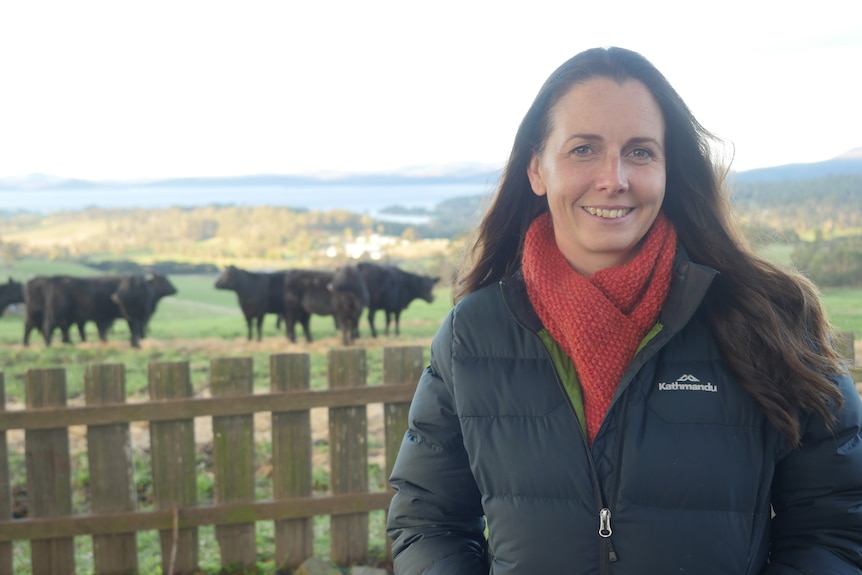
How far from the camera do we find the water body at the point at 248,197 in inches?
307

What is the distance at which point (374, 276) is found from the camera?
290 inches

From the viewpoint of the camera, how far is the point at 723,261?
5.53 ft

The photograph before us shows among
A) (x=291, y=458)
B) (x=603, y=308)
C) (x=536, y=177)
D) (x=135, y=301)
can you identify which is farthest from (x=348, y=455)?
(x=135, y=301)

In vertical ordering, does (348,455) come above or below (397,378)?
below

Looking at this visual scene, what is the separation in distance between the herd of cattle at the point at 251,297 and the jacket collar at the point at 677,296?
5.46 m

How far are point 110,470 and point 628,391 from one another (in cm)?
306

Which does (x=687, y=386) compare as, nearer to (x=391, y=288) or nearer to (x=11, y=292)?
(x=391, y=288)

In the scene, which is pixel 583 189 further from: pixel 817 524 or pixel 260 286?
pixel 260 286

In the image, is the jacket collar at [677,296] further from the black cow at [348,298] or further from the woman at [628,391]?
the black cow at [348,298]

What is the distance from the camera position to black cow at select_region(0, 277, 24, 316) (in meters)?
7.45

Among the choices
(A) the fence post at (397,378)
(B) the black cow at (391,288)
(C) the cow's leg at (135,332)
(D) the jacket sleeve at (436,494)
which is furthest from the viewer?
(B) the black cow at (391,288)

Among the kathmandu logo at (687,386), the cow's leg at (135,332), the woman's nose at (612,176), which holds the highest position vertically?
the woman's nose at (612,176)

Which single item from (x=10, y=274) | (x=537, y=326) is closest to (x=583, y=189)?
(x=537, y=326)

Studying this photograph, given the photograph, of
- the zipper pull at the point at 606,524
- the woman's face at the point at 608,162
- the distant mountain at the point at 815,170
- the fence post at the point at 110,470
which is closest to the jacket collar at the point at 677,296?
the woman's face at the point at 608,162
